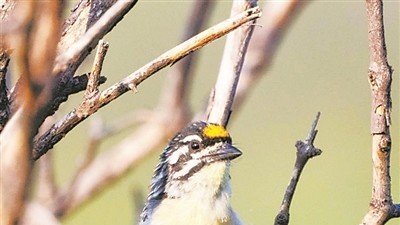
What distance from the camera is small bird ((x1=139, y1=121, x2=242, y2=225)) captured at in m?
3.66

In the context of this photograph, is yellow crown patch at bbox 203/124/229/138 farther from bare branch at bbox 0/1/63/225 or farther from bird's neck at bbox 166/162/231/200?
bare branch at bbox 0/1/63/225

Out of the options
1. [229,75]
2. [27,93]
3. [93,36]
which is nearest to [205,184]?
[229,75]

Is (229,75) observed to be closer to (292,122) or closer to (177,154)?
(177,154)

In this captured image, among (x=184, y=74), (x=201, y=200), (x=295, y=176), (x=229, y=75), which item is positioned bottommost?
(x=295, y=176)

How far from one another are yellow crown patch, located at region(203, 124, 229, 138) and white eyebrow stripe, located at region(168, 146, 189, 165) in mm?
212

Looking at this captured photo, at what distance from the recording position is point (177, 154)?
3855mm

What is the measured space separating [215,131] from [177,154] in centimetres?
32

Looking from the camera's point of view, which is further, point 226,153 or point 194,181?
point 194,181

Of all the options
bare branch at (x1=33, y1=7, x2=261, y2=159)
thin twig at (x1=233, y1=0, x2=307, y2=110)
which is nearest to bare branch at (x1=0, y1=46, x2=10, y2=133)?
bare branch at (x1=33, y1=7, x2=261, y2=159)

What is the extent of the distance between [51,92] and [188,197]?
2.17 metres

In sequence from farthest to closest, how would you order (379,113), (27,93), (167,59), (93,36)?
(379,113), (167,59), (93,36), (27,93)

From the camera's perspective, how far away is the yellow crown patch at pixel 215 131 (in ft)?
11.8

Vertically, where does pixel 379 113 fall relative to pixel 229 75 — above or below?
below

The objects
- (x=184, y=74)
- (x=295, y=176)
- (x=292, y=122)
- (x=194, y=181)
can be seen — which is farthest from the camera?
(x=292, y=122)
